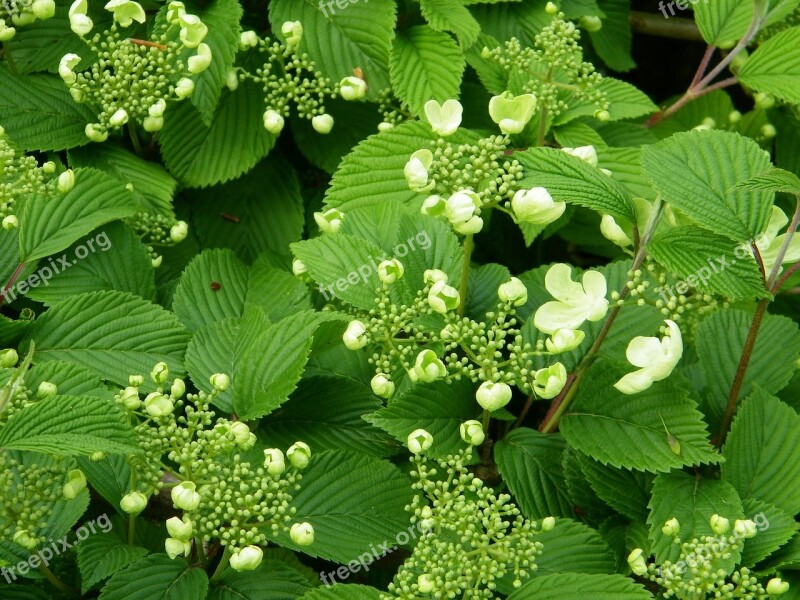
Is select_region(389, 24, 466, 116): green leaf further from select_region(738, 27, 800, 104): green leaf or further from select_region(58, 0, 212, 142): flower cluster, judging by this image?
select_region(738, 27, 800, 104): green leaf

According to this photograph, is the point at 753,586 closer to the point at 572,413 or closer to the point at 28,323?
the point at 572,413

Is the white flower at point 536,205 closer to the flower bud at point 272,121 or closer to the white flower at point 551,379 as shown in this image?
the white flower at point 551,379

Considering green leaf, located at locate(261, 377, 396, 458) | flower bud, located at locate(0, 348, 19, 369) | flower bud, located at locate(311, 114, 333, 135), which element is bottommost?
green leaf, located at locate(261, 377, 396, 458)

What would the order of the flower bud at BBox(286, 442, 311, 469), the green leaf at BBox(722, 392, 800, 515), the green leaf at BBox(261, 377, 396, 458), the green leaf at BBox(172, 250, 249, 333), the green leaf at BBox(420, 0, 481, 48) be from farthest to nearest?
the green leaf at BBox(420, 0, 481, 48), the green leaf at BBox(172, 250, 249, 333), the green leaf at BBox(261, 377, 396, 458), the green leaf at BBox(722, 392, 800, 515), the flower bud at BBox(286, 442, 311, 469)

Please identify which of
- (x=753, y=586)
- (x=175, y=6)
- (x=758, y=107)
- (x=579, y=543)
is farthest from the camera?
(x=758, y=107)

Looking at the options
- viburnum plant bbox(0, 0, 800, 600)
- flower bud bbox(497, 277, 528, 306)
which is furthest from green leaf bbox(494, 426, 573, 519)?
flower bud bbox(497, 277, 528, 306)

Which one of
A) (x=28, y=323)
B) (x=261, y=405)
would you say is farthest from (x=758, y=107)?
(x=28, y=323)
